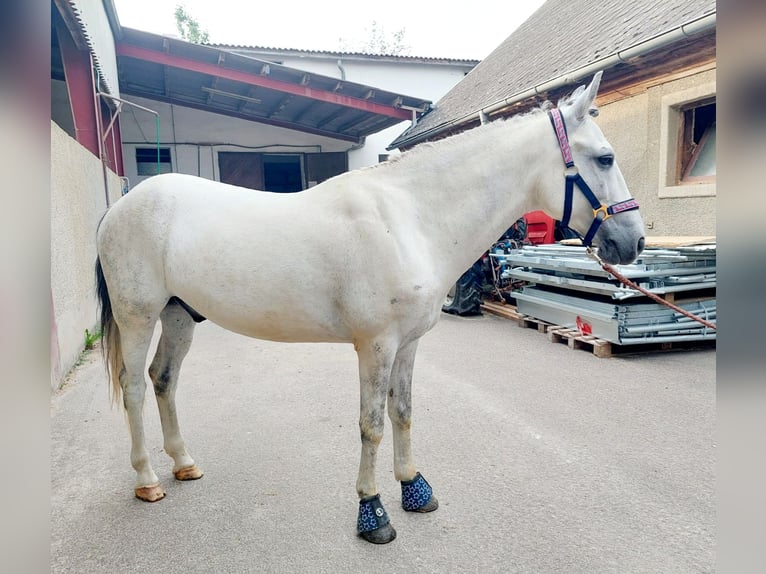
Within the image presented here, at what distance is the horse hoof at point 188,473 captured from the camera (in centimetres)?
254

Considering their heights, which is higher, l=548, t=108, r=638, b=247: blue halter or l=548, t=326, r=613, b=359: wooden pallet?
l=548, t=108, r=638, b=247: blue halter

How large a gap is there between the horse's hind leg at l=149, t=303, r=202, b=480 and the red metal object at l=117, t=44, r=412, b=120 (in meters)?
8.22

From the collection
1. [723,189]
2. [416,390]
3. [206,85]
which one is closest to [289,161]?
[206,85]

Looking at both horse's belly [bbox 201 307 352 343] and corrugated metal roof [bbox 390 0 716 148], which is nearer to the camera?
horse's belly [bbox 201 307 352 343]

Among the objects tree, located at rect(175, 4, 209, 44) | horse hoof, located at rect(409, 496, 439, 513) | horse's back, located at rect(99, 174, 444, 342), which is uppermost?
tree, located at rect(175, 4, 209, 44)

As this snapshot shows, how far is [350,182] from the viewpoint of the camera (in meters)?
2.15

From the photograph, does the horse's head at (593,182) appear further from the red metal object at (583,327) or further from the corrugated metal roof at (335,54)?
the corrugated metal roof at (335,54)

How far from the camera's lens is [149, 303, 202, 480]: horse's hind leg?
8.36 ft

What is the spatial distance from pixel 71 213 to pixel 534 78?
657 cm

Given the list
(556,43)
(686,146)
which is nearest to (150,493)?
(686,146)

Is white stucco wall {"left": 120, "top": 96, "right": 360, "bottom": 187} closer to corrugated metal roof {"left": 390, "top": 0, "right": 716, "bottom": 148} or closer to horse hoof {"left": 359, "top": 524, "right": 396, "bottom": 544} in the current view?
corrugated metal roof {"left": 390, "top": 0, "right": 716, "bottom": 148}

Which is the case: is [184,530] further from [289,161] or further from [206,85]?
[289,161]

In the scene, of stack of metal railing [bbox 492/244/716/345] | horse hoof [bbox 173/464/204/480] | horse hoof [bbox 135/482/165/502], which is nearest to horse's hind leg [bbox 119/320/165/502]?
horse hoof [bbox 135/482/165/502]

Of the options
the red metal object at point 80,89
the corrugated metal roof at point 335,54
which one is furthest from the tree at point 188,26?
the red metal object at point 80,89
